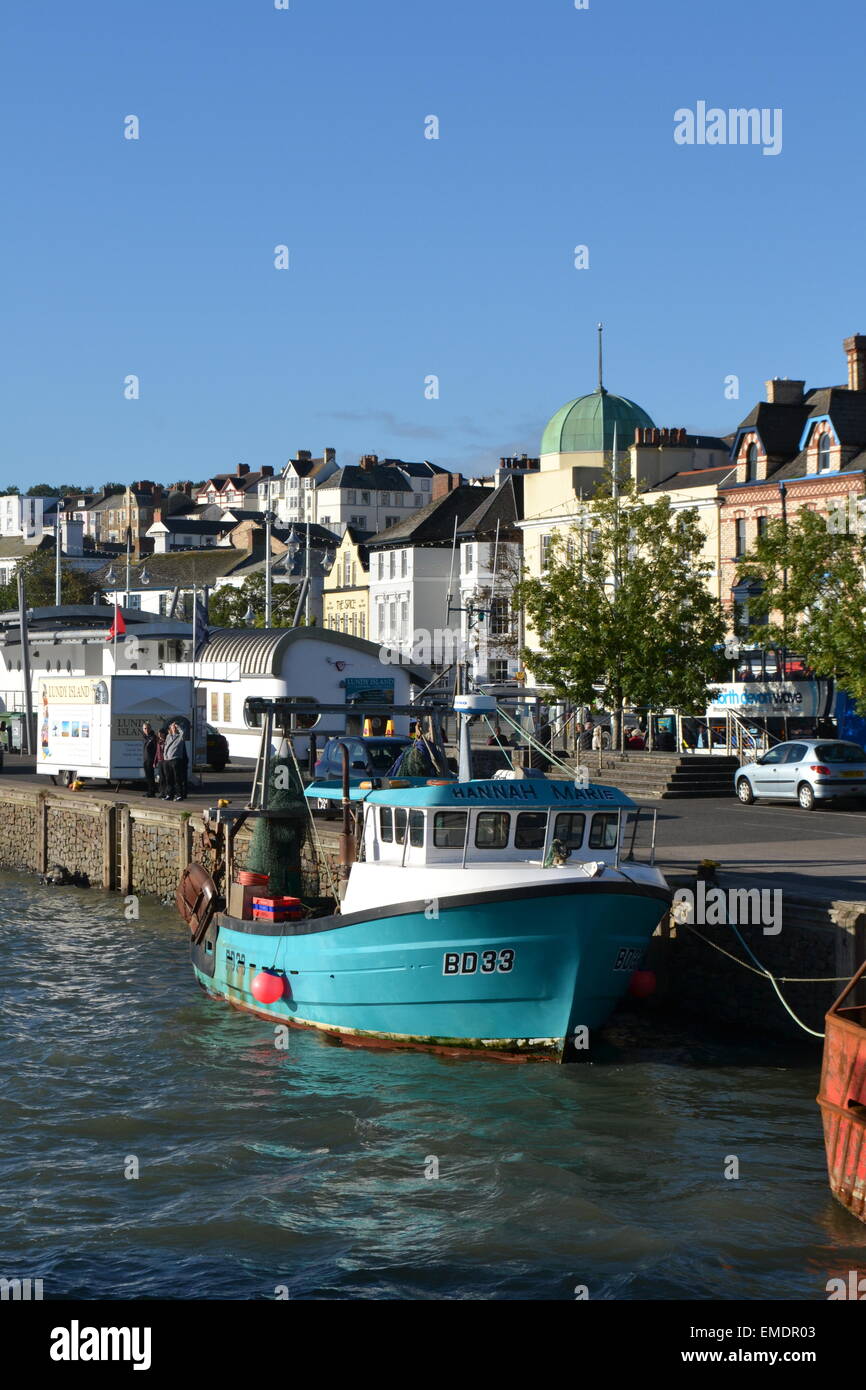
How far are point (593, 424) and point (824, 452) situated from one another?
856 inches

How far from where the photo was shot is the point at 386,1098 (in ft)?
59.7

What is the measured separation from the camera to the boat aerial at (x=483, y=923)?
18750mm

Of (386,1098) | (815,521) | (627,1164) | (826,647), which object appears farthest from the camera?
(815,521)

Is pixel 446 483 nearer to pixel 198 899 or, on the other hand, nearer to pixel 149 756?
pixel 149 756

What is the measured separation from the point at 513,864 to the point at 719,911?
3032mm

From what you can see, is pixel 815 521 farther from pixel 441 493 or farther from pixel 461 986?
pixel 441 493

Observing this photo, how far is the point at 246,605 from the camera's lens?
100m

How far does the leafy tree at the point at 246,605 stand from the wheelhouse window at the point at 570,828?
3007 inches

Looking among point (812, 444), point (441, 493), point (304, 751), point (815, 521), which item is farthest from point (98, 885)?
point (441, 493)

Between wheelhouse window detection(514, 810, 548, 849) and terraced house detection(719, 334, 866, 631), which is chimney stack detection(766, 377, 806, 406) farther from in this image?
wheelhouse window detection(514, 810, 548, 849)

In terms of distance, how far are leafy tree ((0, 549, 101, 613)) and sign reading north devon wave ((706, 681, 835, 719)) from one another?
255 feet

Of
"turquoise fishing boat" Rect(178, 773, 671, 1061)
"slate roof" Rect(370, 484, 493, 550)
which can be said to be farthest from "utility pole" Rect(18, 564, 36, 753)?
"turquoise fishing boat" Rect(178, 773, 671, 1061)

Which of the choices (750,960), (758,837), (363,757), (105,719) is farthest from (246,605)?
(750,960)

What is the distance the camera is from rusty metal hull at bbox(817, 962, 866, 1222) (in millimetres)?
13602
